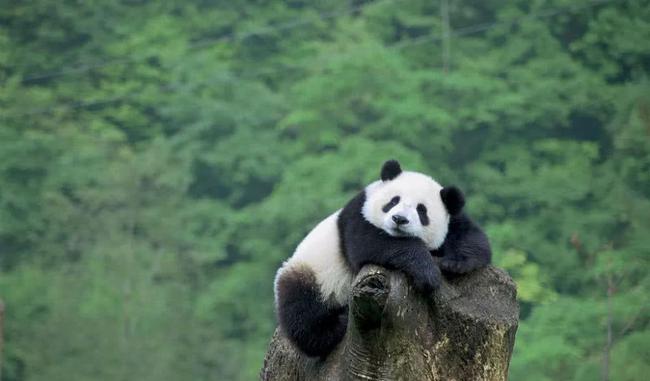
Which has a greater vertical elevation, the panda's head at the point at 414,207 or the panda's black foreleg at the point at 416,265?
the panda's black foreleg at the point at 416,265

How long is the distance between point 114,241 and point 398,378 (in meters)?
16.5

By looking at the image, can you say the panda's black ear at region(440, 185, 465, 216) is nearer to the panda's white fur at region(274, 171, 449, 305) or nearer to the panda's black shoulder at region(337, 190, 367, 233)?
the panda's white fur at region(274, 171, 449, 305)

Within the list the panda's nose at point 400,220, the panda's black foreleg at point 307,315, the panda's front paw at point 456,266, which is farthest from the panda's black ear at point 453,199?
the panda's black foreleg at point 307,315

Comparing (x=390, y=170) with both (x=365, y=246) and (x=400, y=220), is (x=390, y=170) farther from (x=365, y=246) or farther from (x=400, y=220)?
(x=365, y=246)

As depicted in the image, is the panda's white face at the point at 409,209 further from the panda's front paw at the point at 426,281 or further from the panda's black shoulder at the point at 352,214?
the panda's front paw at the point at 426,281

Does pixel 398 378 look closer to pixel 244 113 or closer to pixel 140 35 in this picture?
pixel 244 113

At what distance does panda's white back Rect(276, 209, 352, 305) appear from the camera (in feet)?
13.9

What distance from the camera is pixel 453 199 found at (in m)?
4.27

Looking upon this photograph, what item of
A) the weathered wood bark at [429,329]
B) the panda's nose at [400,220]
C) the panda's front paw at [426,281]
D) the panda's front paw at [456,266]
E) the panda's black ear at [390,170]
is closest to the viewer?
the weathered wood bark at [429,329]

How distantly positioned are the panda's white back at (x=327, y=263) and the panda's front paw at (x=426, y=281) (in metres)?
0.68

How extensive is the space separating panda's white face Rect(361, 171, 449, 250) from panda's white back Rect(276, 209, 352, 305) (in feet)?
0.71

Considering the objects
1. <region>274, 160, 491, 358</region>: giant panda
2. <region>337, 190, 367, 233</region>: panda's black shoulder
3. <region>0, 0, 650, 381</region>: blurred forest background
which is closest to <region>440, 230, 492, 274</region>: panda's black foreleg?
<region>274, 160, 491, 358</region>: giant panda

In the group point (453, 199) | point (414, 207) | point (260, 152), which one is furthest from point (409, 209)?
point (260, 152)

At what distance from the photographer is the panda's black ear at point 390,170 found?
4.54 m
